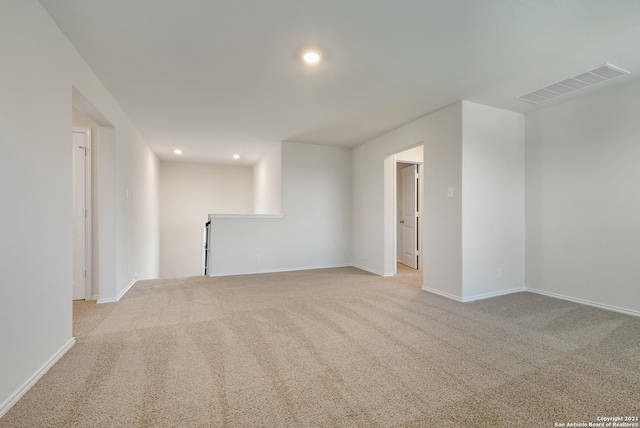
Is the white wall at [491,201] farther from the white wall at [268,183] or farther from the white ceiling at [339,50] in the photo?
the white wall at [268,183]

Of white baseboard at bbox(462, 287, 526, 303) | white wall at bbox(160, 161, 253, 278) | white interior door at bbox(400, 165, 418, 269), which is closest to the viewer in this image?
white baseboard at bbox(462, 287, 526, 303)

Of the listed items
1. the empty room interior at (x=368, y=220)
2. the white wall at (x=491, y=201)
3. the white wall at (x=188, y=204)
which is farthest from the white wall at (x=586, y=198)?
the white wall at (x=188, y=204)

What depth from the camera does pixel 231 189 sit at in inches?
321

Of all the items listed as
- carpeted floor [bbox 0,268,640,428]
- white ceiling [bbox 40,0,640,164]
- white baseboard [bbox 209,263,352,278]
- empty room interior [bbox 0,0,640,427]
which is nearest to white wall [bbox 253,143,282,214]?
empty room interior [bbox 0,0,640,427]

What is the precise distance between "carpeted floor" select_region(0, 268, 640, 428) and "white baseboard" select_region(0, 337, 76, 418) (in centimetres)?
3

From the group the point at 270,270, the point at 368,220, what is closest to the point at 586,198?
the point at 368,220

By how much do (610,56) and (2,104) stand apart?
442 cm

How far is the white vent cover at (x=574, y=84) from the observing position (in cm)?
272

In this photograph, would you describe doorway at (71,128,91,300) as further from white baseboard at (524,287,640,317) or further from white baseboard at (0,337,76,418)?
white baseboard at (524,287,640,317)

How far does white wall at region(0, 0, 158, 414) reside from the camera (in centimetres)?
151

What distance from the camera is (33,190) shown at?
1735 millimetres

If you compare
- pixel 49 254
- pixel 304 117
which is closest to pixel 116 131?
pixel 49 254

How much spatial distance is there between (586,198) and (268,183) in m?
5.39

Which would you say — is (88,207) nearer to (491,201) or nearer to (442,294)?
(442,294)
